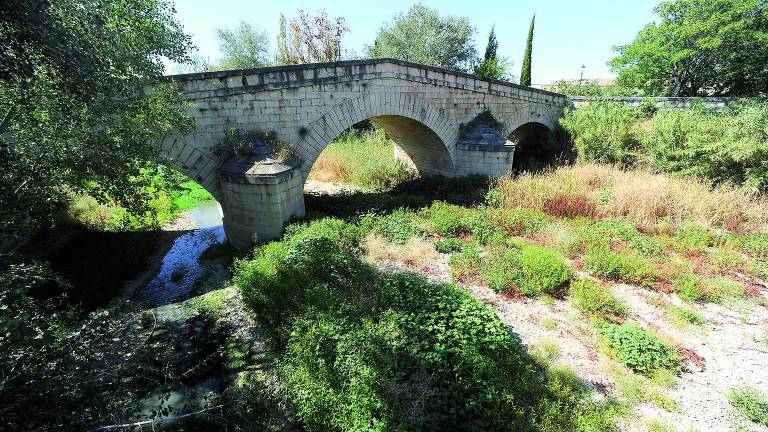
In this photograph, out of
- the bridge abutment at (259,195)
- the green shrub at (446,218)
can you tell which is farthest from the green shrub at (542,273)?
the bridge abutment at (259,195)

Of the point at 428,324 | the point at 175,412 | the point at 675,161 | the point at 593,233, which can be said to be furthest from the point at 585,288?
the point at 675,161

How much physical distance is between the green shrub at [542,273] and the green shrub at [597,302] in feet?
1.10

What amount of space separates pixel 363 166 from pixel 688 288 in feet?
39.3

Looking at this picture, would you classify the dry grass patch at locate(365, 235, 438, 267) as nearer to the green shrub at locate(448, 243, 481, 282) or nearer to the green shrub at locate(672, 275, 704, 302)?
the green shrub at locate(448, 243, 481, 282)

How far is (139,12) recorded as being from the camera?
455 centimetres

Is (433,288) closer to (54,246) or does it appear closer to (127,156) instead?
(127,156)

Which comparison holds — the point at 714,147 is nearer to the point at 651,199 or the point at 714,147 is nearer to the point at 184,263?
the point at 651,199

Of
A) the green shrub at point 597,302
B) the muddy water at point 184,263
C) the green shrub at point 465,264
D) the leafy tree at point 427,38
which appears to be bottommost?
the muddy water at point 184,263

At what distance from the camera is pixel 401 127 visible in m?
13.2

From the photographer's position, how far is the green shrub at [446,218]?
8.52m

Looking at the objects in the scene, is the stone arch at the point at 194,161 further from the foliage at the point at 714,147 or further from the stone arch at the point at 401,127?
the foliage at the point at 714,147

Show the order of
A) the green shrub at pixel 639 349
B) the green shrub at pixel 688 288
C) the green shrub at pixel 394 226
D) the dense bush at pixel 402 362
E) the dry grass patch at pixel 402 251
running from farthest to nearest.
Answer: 1. the green shrub at pixel 394 226
2. the dry grass patch at pixel 402 251
3. the green shrub at pixel 688 288
4. the green shrub at pixel 639 349
5. the dense bush at pixel 402 362

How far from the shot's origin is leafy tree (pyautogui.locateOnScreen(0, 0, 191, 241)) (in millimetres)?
3406

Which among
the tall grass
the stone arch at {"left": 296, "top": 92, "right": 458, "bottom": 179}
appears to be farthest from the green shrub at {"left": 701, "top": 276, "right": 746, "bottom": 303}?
the tall grass
